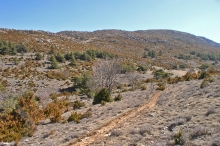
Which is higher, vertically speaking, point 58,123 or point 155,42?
point 155,42

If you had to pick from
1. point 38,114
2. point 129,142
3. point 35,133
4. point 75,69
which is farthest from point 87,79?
point 129,142

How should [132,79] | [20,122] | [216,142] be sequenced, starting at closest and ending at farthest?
1. [216,142]
2. [20,122]
3. [132,79]

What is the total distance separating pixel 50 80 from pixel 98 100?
62.0 feet

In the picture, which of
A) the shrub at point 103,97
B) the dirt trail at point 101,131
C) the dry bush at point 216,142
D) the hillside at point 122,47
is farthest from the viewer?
the hillside at point 122,47

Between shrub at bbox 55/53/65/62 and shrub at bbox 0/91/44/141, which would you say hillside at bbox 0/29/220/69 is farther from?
shrub at bbox 0/91/44/141

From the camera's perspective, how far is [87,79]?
33000mm

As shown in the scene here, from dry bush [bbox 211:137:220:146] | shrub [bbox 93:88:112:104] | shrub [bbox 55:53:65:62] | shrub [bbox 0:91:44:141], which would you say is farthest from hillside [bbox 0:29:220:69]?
dry bush [bbox 211:137:220:146]

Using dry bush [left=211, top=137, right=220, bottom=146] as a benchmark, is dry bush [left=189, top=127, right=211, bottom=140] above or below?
below

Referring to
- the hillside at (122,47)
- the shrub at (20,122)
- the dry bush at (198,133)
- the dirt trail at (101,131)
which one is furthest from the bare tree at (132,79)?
the hillside at (122,47)

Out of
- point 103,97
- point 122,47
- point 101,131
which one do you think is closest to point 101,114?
point 101,131

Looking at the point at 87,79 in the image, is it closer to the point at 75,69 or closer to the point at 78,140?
the point at 75,69

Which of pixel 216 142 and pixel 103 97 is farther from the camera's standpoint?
pixel 103 97

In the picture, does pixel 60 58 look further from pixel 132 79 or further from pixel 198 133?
pixel 198 133

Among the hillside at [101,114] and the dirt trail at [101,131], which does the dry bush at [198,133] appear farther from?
the dirt trail at [101,131]
